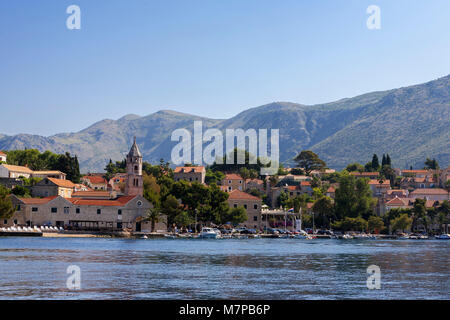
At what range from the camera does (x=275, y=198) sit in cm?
17450

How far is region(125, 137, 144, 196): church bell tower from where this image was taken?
124125 millimetres

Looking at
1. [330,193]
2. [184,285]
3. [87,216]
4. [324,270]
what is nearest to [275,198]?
[330,193]

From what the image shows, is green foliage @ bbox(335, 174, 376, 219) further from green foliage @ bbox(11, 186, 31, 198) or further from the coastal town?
green foliage @ bbox(11, 186, 31, 198)

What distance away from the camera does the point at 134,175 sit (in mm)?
125125

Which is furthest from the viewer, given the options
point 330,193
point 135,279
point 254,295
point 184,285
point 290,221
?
point 330,193

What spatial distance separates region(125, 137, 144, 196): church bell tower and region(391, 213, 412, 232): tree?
55915 mm

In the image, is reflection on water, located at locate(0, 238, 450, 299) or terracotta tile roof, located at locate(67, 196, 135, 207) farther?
terracotta tile roof, located at locate(67, 196, 135, 207)

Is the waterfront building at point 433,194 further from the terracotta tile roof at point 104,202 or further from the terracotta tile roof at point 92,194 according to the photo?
the terracotta tile roof at point 104,202

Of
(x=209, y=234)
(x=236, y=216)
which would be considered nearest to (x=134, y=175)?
(x=209, y=234)

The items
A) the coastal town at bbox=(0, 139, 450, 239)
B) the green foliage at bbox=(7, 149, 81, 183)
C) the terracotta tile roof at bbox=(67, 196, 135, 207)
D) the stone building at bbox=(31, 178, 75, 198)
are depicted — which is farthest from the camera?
the green foliage at bbox=(7, 149, 81, 183)

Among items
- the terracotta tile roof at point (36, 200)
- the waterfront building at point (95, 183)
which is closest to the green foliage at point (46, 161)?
the waterfront building at point (95, 183)

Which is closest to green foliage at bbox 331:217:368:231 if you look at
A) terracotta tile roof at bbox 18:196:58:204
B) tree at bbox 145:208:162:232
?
tree at bbox 145:208:162:232
